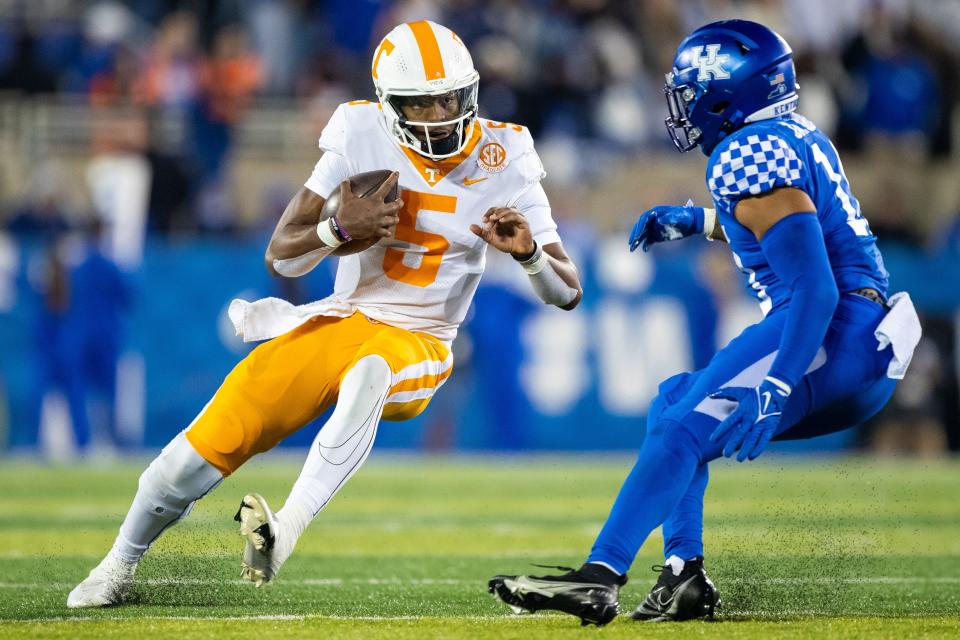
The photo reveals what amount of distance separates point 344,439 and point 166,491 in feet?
1.84

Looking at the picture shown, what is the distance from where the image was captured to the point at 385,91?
168 inches

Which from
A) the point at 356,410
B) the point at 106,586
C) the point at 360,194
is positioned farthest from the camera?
the point at 106,586

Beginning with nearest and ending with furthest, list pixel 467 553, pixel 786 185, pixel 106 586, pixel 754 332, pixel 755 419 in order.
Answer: pixel 755 419
pixel 786 185
pixel 754 332
pixel 106 586
pixel 467 553

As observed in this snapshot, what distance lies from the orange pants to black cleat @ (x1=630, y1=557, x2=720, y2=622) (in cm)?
87

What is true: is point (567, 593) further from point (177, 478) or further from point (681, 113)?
point (681, 113)

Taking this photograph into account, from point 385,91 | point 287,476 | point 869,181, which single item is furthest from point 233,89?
point 385,91

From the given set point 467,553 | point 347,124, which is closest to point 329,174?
point 347,124

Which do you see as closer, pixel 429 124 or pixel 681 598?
pixel 681 598

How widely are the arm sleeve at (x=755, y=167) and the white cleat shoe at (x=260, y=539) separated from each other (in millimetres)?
1403

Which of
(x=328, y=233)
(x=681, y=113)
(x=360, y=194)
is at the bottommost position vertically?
(x=328, y=233)

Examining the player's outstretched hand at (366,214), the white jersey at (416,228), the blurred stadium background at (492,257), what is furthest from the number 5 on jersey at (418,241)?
the blurred stadium background at (492,257)

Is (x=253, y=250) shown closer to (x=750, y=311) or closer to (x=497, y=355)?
(x=497, y=355)

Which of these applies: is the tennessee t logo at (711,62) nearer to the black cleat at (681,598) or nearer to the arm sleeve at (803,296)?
the arm sleeve at (803,296)

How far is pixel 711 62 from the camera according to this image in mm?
3949
